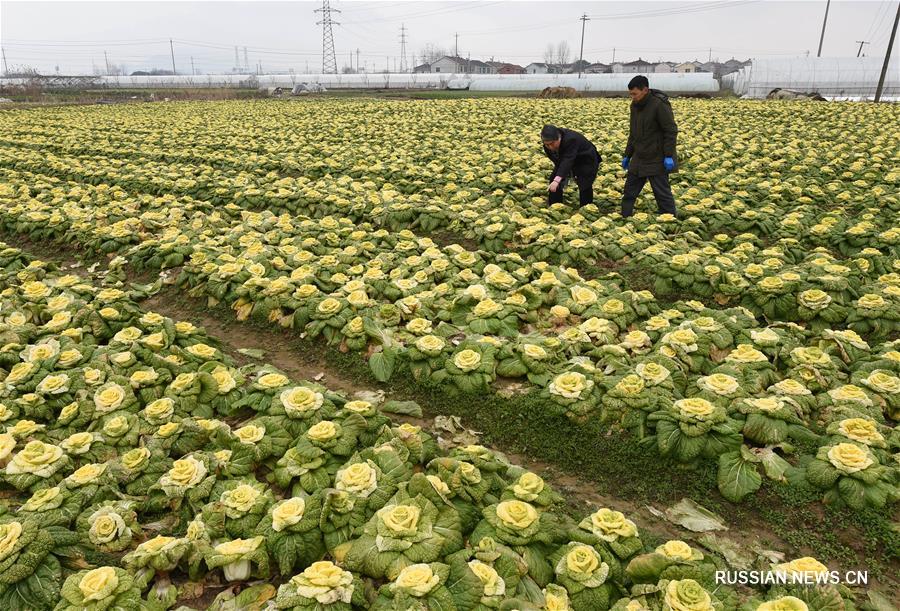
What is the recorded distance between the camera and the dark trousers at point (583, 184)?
9250 mm

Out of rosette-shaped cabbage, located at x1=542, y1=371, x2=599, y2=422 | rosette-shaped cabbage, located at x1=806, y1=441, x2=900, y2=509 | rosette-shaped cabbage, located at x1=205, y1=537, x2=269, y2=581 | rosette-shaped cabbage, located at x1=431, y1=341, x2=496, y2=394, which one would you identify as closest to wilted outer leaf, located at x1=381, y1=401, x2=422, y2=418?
rosette-shaped cabbage, located at x1=431, y1=341, x2=496, y2=394

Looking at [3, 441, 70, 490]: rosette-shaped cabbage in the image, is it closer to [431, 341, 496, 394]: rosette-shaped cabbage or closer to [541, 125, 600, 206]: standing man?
[431, 341, 496, 394]: rosette-shaped cabbage

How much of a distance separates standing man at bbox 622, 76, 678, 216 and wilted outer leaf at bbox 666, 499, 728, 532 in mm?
6112

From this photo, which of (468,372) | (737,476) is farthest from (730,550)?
(468,372)

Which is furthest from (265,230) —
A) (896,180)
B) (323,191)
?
(896,180)

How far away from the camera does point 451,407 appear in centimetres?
477

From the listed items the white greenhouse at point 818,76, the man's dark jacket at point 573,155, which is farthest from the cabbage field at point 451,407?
the white greenhouse at point 818,76

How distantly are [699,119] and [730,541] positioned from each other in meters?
19.1

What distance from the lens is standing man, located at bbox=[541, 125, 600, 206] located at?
873 cm

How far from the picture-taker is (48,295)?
19.6 ft

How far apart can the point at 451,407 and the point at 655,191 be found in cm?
597

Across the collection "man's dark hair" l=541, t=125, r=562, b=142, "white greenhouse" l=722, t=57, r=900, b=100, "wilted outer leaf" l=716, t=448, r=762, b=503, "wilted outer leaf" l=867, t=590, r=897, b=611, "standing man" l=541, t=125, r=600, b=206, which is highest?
"white greenhouse" l=722, t=57, r=900, b=100

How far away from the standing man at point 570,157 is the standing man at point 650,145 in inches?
24.5

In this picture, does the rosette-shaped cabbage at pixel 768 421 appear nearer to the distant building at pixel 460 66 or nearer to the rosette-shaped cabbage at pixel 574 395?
the rosette-shaped cabbage at pixel 574 395
